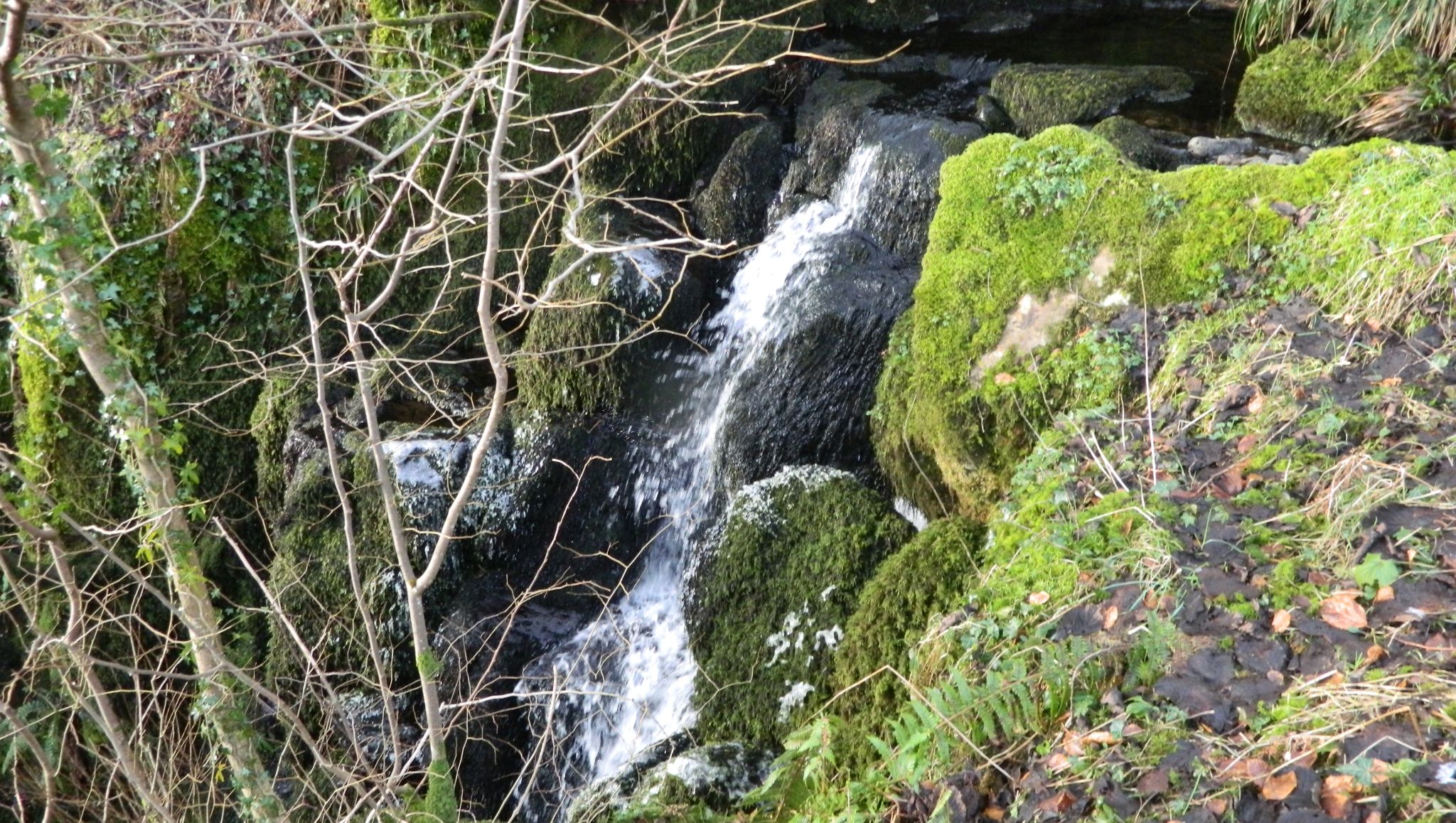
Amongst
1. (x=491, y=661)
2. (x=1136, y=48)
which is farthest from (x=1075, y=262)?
(x=1136, y=48)

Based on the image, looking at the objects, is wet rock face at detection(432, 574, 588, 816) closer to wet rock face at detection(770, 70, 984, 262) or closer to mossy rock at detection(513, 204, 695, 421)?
mossy rock at detection(513, 204, 695, 421)

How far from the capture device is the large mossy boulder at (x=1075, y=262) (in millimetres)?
3426

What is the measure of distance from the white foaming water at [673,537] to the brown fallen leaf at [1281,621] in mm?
2568

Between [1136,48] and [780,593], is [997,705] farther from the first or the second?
[1136,48]

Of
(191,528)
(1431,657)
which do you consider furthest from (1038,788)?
(191,528)

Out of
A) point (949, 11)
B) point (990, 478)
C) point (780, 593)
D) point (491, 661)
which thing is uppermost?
point (949, 11)

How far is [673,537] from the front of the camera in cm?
566

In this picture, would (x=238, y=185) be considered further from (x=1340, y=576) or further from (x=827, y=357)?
(x=1340, y=576)

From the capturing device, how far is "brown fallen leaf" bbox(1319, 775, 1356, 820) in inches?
75.0

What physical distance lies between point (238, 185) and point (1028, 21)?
6510 millimetres

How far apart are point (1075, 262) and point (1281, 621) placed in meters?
1.97

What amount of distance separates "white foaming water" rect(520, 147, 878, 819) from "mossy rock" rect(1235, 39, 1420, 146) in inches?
94.5

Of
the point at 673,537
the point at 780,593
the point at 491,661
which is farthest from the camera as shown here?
the point at 673,537

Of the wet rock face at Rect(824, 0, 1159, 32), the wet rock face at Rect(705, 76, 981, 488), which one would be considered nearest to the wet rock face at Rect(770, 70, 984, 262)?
the wet rock face at Rect(705, 76, 981, 488)
